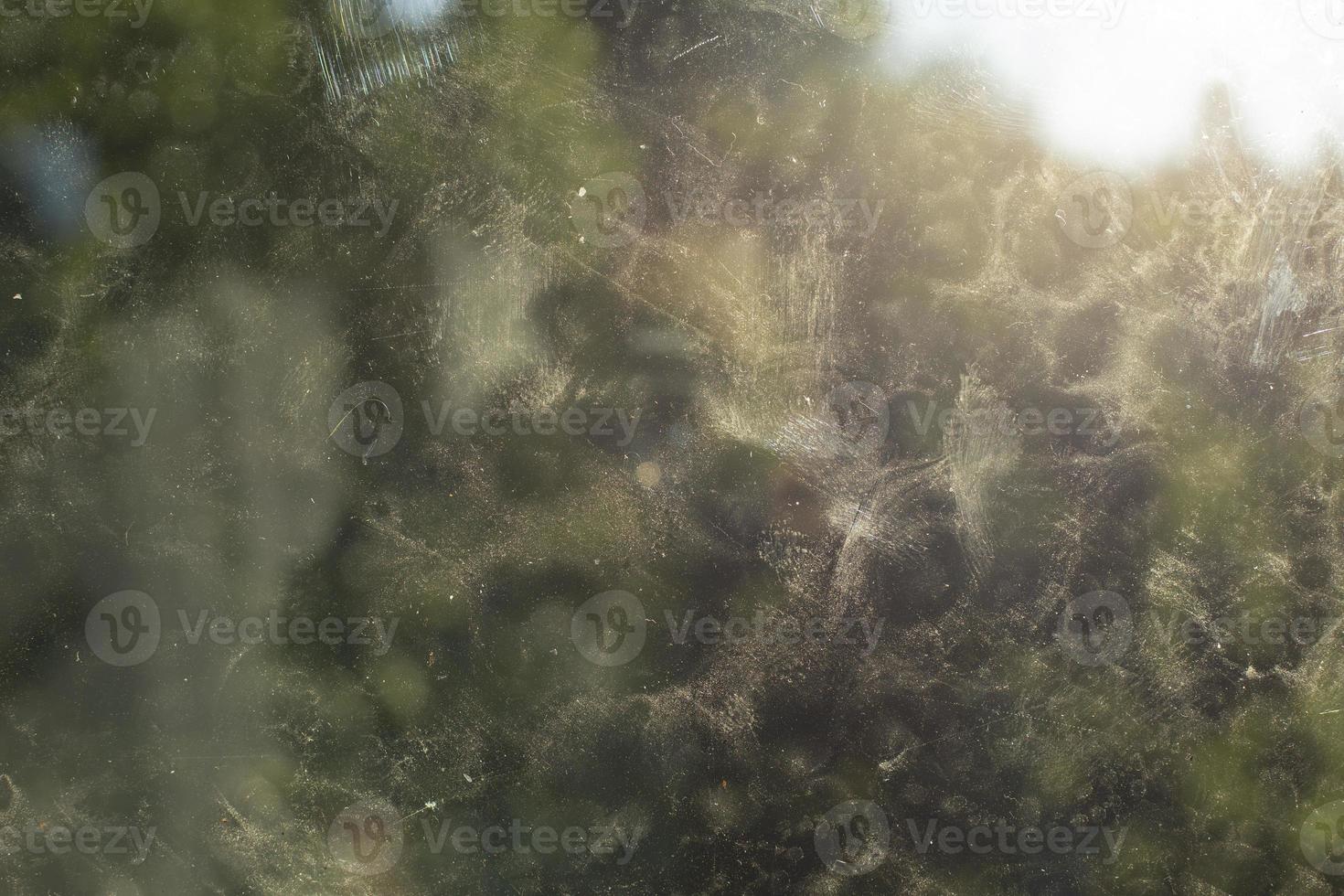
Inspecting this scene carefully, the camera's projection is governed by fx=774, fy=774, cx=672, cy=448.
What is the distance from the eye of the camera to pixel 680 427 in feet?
15.3

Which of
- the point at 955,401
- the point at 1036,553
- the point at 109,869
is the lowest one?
the point at 109,869

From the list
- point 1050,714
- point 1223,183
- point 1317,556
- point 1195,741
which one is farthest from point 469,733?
point 1223,183

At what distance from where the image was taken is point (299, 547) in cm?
468

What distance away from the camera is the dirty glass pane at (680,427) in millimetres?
4633

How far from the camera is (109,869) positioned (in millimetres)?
4703

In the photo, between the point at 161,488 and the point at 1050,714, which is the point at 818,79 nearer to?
the point at 1050,714

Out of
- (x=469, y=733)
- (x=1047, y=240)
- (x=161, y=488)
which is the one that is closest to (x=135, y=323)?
(x=161, y=488)

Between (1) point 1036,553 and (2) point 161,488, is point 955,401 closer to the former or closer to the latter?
(1) point 1036,553

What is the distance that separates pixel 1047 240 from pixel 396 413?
4.03 meters

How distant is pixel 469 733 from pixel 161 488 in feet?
7.81

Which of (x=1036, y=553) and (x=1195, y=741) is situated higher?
(x=1036, y=553)

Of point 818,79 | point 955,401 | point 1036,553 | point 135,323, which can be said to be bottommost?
point 1036,553

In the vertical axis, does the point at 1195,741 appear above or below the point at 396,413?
below

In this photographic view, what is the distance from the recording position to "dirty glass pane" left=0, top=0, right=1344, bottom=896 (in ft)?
15.2
